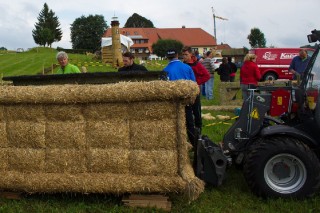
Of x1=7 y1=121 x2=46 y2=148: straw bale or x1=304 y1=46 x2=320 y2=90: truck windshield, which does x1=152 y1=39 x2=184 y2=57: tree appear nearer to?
x1=304 y1=46 x2=320 y2=90: truck windshield

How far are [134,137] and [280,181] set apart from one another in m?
1.98

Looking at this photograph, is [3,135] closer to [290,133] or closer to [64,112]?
[64,112]

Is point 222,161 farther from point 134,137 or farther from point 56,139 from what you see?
point 56,139

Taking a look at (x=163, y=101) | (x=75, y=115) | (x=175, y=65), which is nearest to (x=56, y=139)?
(x=75, y=115)

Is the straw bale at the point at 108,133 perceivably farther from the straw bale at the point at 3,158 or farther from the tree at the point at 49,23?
the tree at the point at 49,23

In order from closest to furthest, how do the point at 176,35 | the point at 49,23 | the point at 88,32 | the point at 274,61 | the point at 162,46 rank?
1. the point at 274,61
2. the point at 162,46
3. the point at 88,32
4. the point at 176,35
5. the point at 49,23

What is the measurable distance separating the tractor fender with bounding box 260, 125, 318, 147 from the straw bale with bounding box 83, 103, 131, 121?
1.82 metres

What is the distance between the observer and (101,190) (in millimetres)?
4594

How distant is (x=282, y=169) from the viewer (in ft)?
15.5

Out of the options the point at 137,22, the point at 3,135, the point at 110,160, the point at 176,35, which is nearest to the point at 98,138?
the point at 110,160

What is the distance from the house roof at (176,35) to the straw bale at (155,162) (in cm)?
9238

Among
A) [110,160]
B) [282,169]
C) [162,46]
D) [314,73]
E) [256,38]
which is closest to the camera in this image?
[110,160]

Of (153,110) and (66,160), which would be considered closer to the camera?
(153,110)

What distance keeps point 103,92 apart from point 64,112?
61 centimetres
